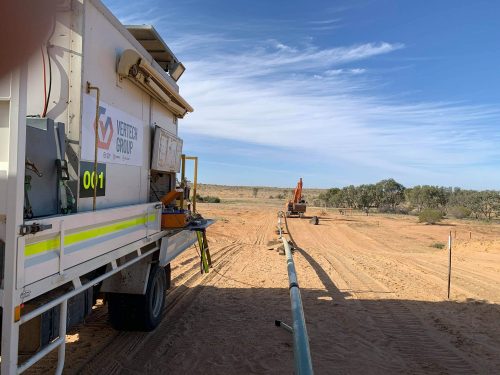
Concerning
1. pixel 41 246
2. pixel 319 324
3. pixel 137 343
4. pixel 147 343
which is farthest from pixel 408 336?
pixel 41 246

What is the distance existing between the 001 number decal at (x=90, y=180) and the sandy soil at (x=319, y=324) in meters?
2.05

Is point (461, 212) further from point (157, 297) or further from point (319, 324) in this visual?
point (157, 297)

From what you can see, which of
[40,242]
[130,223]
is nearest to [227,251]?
[130,223]

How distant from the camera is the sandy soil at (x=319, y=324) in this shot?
5.56 meters

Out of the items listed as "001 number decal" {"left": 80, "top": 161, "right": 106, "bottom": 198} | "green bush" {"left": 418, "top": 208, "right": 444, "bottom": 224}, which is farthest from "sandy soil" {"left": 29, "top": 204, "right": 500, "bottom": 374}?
"green bush" {"left": 418, "top": 208, "right": 444, "bottom": 224}

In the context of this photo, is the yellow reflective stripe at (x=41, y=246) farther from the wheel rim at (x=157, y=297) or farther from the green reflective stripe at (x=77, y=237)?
the wheel rim at (x=157, y=297)

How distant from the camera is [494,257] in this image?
1582cm

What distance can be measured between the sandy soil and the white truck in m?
0.81

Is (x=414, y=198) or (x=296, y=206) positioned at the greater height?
(x=414, y=198)

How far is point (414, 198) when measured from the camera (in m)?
60.2

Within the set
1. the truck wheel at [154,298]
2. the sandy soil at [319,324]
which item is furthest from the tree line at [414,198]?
the truck wheel at [154,298]

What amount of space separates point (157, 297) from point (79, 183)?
3.08 m

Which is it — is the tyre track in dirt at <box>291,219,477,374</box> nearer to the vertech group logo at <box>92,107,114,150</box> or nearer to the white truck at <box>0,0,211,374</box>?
the white truck at <box>0,0,211,374</box>

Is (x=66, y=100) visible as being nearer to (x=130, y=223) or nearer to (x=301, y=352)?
(x=130, y=223)
